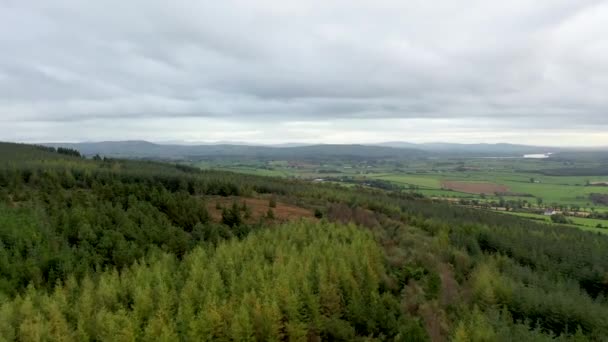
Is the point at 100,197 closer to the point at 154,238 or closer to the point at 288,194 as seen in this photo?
the point at 154,238

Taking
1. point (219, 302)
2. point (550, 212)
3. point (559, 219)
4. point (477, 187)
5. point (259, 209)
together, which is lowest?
point (550, 212)

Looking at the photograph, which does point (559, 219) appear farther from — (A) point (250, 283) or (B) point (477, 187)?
(A) point (250, 283)

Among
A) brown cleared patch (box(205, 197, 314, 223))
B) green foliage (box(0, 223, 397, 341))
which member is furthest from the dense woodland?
brown cleared patch (box(205, 197, 314, 223))

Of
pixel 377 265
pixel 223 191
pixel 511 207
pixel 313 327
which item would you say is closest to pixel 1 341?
pixel 313 327

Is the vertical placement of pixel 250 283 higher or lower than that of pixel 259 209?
higher

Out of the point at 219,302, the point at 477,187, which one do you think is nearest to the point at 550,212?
the point at 477,187
